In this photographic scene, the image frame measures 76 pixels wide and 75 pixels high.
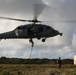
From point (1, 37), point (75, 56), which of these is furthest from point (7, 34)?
point (75, 56)

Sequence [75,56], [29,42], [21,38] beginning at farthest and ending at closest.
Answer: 1. [75,56]
2. [21,38]
3. [29,42]

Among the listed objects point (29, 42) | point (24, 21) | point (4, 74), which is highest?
point (24, 21)

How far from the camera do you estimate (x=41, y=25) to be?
47.1m

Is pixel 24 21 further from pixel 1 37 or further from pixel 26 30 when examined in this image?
pixel 1 37

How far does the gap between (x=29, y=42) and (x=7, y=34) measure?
6406 millimetres

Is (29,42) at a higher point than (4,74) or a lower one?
higher

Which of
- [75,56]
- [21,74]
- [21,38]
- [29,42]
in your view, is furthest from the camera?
[75,56]

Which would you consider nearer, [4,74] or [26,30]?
[26,30]

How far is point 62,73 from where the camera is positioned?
53.7 meters

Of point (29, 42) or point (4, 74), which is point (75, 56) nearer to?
point (4, 74)

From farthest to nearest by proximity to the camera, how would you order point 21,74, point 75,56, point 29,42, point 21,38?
point 75,56, point 21,74, point 21,38, point 29,42

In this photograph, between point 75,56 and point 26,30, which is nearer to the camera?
point 26,30

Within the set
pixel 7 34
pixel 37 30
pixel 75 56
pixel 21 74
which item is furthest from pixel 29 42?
pixel 75 56

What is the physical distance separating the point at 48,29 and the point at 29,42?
353 centimetres
